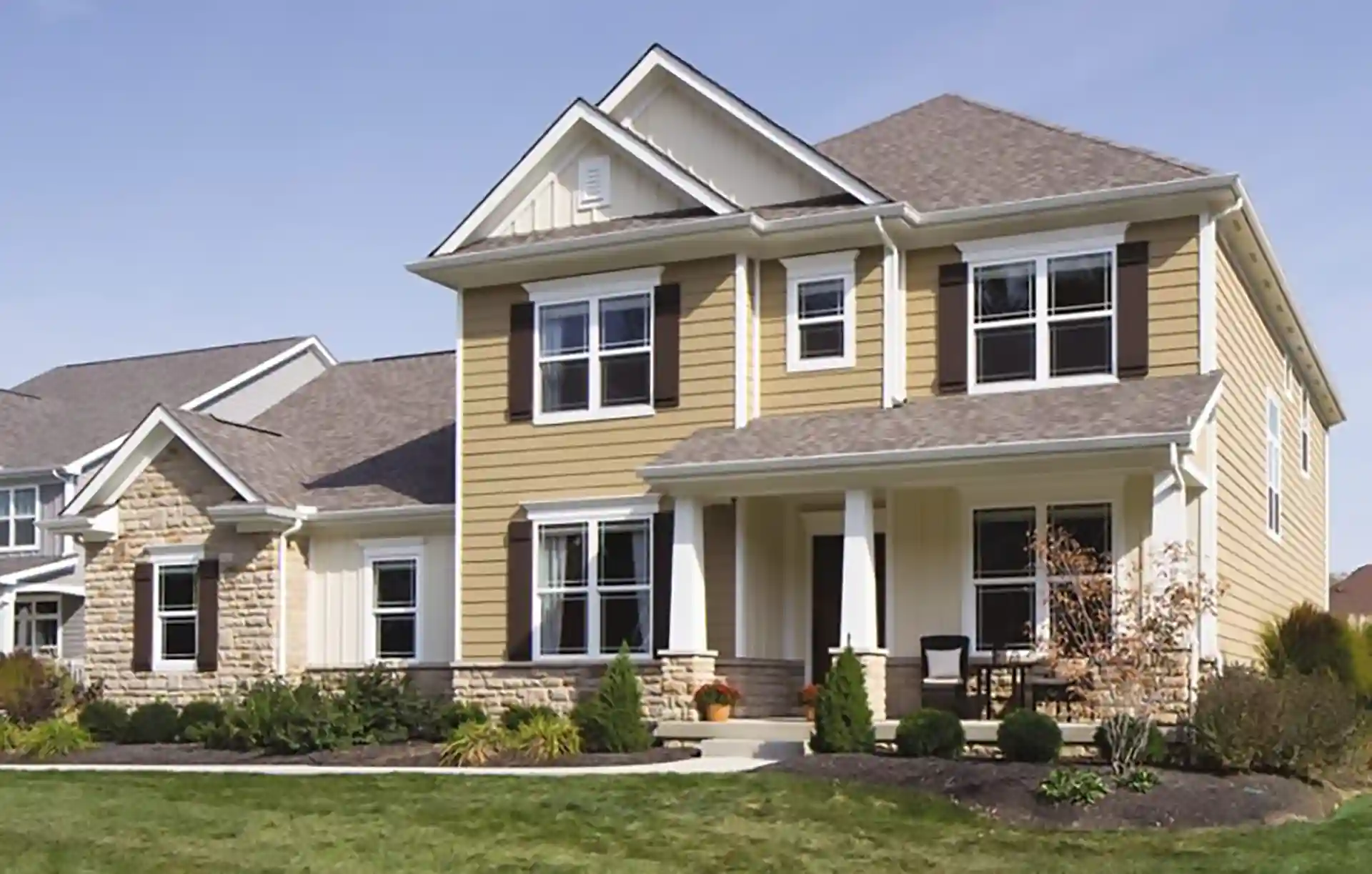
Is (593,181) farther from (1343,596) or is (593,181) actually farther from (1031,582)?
(1343,596)

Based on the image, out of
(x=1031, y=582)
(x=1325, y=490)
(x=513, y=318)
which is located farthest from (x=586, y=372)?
(x=1325, y=490)

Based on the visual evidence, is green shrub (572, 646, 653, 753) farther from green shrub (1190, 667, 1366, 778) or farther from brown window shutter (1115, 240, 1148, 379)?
brown window shutter (1115, 240, 1148, 379)

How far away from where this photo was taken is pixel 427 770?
18766 mm

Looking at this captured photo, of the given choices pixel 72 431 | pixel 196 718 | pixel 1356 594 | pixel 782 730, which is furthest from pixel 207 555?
pixel 1356 594

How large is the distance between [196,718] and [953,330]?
36.6 feet

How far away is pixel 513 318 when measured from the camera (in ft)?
75.3

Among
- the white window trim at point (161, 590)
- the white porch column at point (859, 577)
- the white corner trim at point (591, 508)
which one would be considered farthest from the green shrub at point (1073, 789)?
the white window trim at point (161, 590)

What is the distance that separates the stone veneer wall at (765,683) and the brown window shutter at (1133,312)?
5.43 meters

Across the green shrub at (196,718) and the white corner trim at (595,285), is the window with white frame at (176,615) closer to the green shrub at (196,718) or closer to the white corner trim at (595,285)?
the green shrub at (196,718)

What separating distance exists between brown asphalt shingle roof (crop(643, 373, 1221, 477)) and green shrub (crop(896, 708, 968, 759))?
2985 mm

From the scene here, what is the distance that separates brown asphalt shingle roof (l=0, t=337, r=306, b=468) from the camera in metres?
42.1

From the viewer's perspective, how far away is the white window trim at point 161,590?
25188 millimetres

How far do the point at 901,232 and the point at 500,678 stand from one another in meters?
7.45


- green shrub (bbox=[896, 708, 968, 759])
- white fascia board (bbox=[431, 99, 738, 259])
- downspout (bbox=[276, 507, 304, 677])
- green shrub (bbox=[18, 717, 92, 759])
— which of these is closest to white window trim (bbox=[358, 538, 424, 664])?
downspout (bbox=[276, 507, 304, 677])
